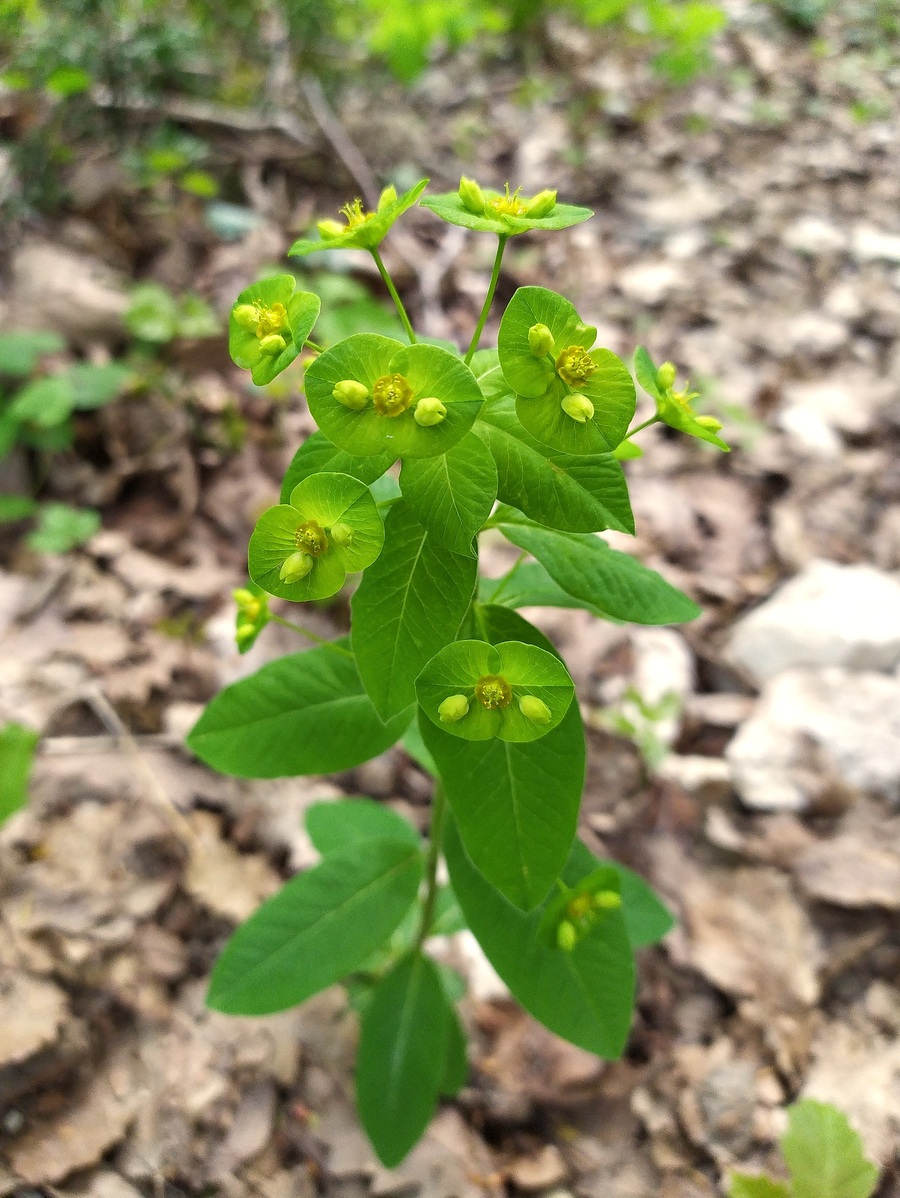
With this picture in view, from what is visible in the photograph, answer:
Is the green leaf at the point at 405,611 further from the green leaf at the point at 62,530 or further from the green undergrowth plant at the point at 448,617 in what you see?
the green leaf at the point at 62,530

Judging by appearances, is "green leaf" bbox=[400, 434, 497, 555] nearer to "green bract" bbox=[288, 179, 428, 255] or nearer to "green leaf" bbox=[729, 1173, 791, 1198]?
"green bract" bbox=[288, 179, 428, 255]

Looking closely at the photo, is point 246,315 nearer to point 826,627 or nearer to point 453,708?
point 453,708

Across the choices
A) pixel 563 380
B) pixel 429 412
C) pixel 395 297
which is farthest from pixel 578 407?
pixel 395 297

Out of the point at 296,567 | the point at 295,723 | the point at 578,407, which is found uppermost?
the point at 578,407

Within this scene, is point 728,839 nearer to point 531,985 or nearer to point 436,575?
point 531,985

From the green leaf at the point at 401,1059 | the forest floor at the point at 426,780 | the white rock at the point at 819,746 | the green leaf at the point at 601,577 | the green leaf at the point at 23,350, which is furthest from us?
the green leaf at the point at 23,350

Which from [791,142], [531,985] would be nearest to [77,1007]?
[531,985]

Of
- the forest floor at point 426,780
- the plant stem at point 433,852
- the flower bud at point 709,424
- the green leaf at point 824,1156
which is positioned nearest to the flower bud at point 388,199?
the flower bud at point 709,424
